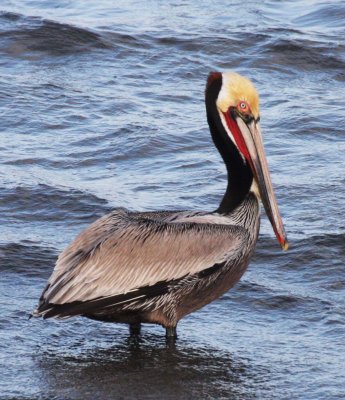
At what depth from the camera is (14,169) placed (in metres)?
9.31

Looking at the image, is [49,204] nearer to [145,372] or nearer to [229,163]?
[229,163]

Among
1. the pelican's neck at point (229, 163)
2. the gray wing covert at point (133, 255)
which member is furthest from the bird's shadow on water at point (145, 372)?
the pelican's neck at point (229, 163)

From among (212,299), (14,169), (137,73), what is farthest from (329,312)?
(137,73)

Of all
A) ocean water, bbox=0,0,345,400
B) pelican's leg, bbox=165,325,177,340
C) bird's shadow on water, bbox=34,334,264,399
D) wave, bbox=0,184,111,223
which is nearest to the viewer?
bird's shadow on water, bbox=34,334,264,399

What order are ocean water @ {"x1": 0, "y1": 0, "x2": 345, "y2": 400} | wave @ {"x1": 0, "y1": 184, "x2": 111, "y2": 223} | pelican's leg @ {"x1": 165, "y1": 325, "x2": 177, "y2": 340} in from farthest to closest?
wave @ {"x1": 0, "y1": 184, "x2": 111, "y2": 223} → pelican's leg @ {"x1": 165, "y1": 325, "x2": 177, "y2": 340} → ocean water @ {"x1": 0, "y1": 0, "x2": 345, "y2": 400}

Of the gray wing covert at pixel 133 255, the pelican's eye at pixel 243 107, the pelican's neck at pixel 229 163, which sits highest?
the pelican's eye at pixel 243 107

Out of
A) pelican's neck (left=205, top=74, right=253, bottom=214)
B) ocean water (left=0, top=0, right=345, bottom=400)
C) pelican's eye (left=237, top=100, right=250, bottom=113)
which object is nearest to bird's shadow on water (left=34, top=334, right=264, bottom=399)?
ocean water (left=0, top=0, right=345, bottom=400)

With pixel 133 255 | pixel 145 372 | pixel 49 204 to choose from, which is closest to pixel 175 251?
pixel 133 255

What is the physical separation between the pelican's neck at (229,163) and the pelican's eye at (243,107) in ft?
0.44

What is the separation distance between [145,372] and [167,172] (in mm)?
3333

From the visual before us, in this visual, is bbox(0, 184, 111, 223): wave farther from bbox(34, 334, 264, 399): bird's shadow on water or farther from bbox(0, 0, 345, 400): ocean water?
bbox(34, 334, 264, 399): bird's shadow on water

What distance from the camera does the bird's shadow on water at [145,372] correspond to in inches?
234

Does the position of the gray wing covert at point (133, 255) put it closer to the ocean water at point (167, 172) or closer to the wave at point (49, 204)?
the ocean water at point (167, 172)

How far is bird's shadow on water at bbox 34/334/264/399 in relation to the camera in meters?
5.95
